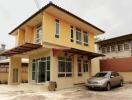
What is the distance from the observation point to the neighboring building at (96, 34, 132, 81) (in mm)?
22530

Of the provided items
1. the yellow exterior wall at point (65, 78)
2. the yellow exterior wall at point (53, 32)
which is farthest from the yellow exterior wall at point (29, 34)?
the yellow exterior wall at point (65, 78)

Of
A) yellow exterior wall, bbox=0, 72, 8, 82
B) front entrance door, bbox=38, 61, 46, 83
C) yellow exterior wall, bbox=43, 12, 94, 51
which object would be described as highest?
yellow exterior wall, bbox=43, 12, 94, 51

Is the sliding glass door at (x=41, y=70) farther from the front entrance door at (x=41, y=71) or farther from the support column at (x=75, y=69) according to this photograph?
the support column at (x=75, y=69)

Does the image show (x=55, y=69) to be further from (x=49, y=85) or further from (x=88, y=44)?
(x=88, y=44)

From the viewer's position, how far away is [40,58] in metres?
19.3

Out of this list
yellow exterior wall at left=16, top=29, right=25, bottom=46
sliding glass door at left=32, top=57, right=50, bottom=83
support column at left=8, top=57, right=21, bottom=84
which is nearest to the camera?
sliding glass door at left=32, top=57, right=50, bottom=83

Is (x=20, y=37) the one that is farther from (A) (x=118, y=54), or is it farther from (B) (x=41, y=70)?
(A) (x=118, y=54)

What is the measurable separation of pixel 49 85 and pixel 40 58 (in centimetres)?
408

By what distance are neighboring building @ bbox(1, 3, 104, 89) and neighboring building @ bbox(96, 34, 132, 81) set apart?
8.93 ft

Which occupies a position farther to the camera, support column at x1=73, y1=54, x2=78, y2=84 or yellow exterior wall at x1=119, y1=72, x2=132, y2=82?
yellow exterior wall at x1=119, y1=72, x2=132, y2=82

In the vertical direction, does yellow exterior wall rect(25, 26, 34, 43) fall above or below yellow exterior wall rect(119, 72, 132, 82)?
above

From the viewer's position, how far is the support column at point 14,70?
2348 cm

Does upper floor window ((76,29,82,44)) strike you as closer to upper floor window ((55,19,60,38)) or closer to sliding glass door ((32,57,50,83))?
upper floor window ((55,19,60,38))

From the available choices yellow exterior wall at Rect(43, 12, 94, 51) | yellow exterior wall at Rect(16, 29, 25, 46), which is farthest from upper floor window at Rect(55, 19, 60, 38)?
yellow exterior wall at Rect(16, 29, 25, 46)
